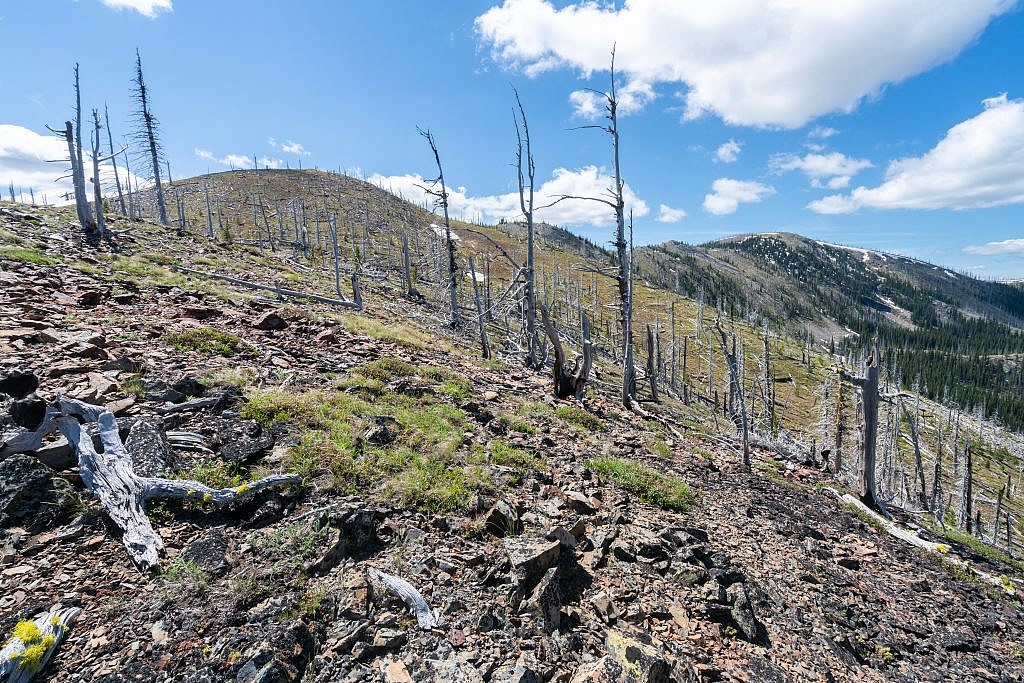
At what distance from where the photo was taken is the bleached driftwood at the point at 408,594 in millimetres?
4238

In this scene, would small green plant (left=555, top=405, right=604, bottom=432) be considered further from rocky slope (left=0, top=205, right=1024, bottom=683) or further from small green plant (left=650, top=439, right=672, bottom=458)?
small green plant (left=650, top=439, right=672, bottom=458)

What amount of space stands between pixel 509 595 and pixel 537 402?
7.70m

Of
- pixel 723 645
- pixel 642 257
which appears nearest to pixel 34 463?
pixel 723 645

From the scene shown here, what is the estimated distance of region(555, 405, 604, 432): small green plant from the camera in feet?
37.4

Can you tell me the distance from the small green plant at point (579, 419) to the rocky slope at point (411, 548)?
1.00 m

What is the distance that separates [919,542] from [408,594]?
11.0 meters

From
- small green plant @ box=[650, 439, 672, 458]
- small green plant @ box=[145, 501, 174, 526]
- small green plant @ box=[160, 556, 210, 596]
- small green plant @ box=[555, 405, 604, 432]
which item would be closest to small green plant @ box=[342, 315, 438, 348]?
small green plant @ box=[555, 405, 604, 432]

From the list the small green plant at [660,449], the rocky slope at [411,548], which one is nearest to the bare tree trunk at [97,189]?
the rocky slope at [411,548]

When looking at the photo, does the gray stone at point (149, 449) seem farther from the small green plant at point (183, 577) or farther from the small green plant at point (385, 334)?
the small green plant at point (385, 334)

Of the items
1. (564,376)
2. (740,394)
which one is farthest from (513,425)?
(740,394)

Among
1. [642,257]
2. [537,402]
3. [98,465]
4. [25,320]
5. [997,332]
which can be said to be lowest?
[997,332]

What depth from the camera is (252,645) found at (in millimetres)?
3639

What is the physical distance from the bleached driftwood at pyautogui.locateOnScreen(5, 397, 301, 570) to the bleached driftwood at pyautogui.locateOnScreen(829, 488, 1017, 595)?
1219 centimetres

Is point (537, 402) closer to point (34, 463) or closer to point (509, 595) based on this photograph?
point (509, 595)
